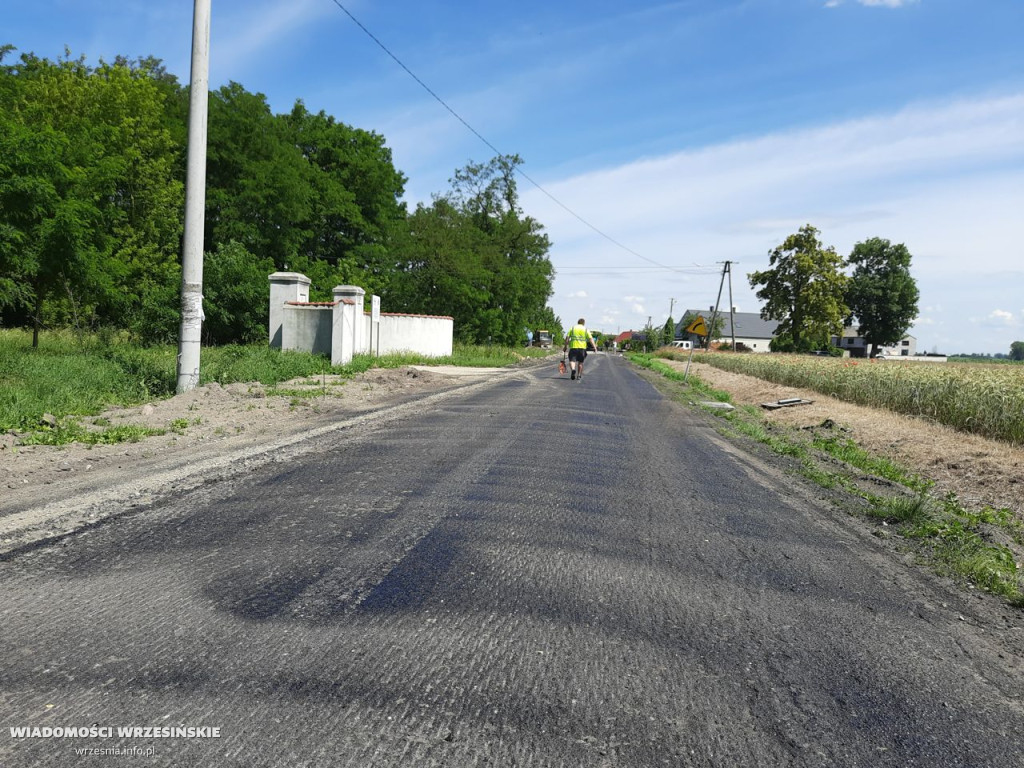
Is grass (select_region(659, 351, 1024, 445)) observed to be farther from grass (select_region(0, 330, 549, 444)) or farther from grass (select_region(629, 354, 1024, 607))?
grass (select_region(0, 330, 549, 444))

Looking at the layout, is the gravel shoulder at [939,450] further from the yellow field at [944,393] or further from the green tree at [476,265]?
the green tree at [476,265]

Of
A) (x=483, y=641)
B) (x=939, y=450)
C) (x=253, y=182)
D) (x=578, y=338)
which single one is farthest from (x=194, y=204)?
(x=253, y=182)

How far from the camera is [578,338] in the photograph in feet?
72.8

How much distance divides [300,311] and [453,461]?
15.5 meters

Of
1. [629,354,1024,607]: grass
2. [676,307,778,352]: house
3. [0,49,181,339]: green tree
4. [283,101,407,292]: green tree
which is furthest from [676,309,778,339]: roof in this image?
[629,354,1024,607]: grass

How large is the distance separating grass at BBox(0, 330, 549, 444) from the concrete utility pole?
2.61 ft

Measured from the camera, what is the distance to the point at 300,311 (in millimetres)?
20906

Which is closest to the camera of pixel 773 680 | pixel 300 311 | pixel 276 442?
pixel 773 680

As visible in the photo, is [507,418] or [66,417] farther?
[507,418]

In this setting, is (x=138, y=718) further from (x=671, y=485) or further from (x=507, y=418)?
(x=507, y=418)

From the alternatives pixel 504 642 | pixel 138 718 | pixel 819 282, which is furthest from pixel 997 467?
pixel 819 282

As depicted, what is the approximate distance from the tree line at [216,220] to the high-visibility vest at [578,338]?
11.3 m

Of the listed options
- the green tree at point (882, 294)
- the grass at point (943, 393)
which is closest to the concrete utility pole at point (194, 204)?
the grass at point (943, 393)

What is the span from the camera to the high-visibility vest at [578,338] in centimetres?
2193
